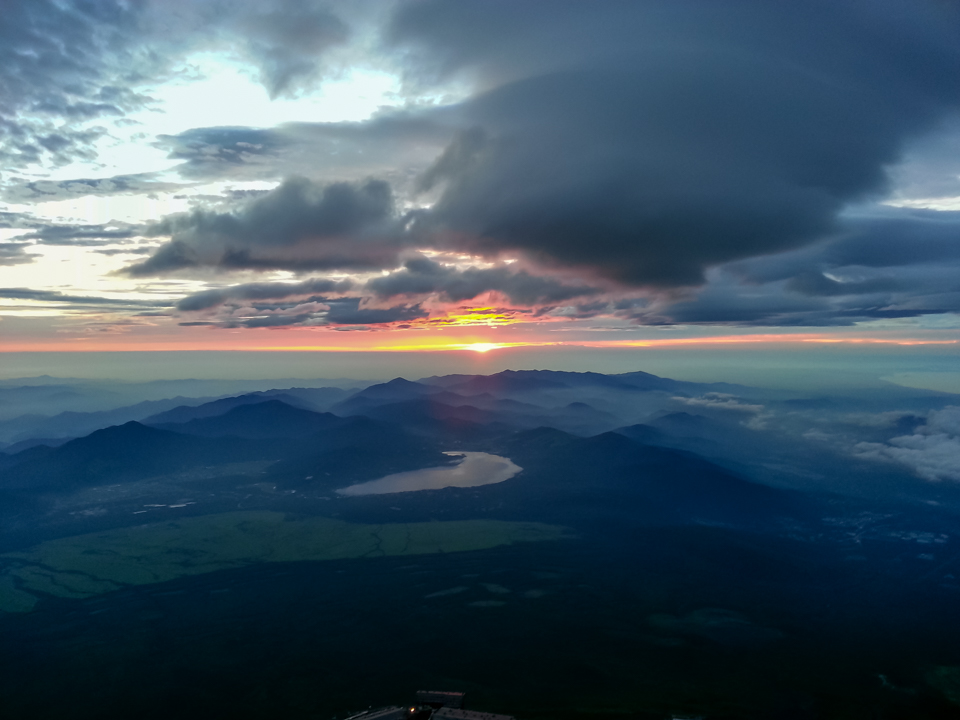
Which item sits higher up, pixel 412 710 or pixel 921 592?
pixel 412 710

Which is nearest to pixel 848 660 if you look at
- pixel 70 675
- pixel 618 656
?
pixel 618 656

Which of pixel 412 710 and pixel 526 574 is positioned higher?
pixel 412 710

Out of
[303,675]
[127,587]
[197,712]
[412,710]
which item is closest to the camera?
[412,710]

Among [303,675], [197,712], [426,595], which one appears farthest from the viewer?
[426,595]

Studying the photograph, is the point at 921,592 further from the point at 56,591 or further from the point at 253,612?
the point at 56,591

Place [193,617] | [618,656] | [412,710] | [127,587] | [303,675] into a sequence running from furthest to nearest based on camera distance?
[127,587] < [193,617] < [618,656] < [303,675] < [412,710]

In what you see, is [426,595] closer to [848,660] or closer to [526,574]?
[526,574]

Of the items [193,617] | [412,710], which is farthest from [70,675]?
[412,710]

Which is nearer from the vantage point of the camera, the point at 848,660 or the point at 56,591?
the point at 848,660

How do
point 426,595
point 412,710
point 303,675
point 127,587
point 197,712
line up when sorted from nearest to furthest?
point 412,710 < point 197,712 < point 303,675 < point 426,595 < point 127,587
